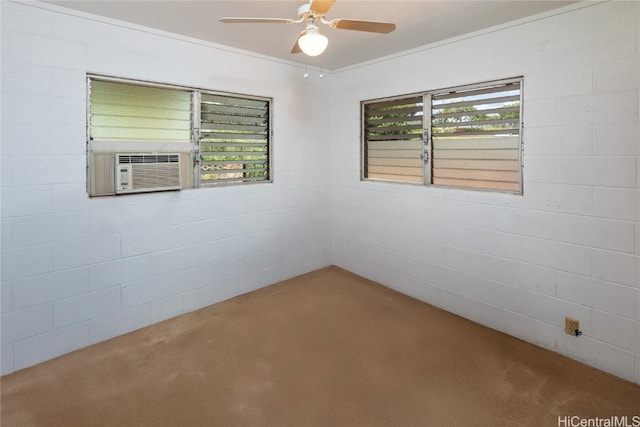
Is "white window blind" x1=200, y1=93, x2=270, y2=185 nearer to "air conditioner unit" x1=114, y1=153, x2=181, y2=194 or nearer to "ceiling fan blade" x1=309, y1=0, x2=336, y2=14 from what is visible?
"air conditioner unit" x1=114, y1=153, x2=181, y2=194

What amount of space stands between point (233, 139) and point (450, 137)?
83.8 inches

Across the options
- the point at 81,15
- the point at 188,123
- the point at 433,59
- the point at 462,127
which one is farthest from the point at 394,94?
the point at 81,15

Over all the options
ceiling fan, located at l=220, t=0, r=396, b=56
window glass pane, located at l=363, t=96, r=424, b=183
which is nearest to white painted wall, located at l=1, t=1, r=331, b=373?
window glass pane, located at l=363, t=96, r=424, b=183

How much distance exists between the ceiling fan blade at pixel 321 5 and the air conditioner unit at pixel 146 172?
1855mm

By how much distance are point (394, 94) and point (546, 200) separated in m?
1.83

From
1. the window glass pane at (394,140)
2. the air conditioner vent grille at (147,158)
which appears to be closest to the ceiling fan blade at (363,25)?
the window glass pane at (394,140)

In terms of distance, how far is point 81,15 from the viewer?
2715 mm

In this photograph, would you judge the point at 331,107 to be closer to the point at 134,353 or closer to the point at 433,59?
the point at 433,59

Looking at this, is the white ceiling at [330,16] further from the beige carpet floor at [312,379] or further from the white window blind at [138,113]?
the beige carpet floor at [312,379]

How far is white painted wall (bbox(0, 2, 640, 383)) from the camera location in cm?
247

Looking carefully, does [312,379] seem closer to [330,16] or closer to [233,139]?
[233,139]

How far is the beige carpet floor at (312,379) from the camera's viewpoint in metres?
2.15

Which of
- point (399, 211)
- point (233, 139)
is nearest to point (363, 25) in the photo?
point (233, 139)

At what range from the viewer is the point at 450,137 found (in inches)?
138
